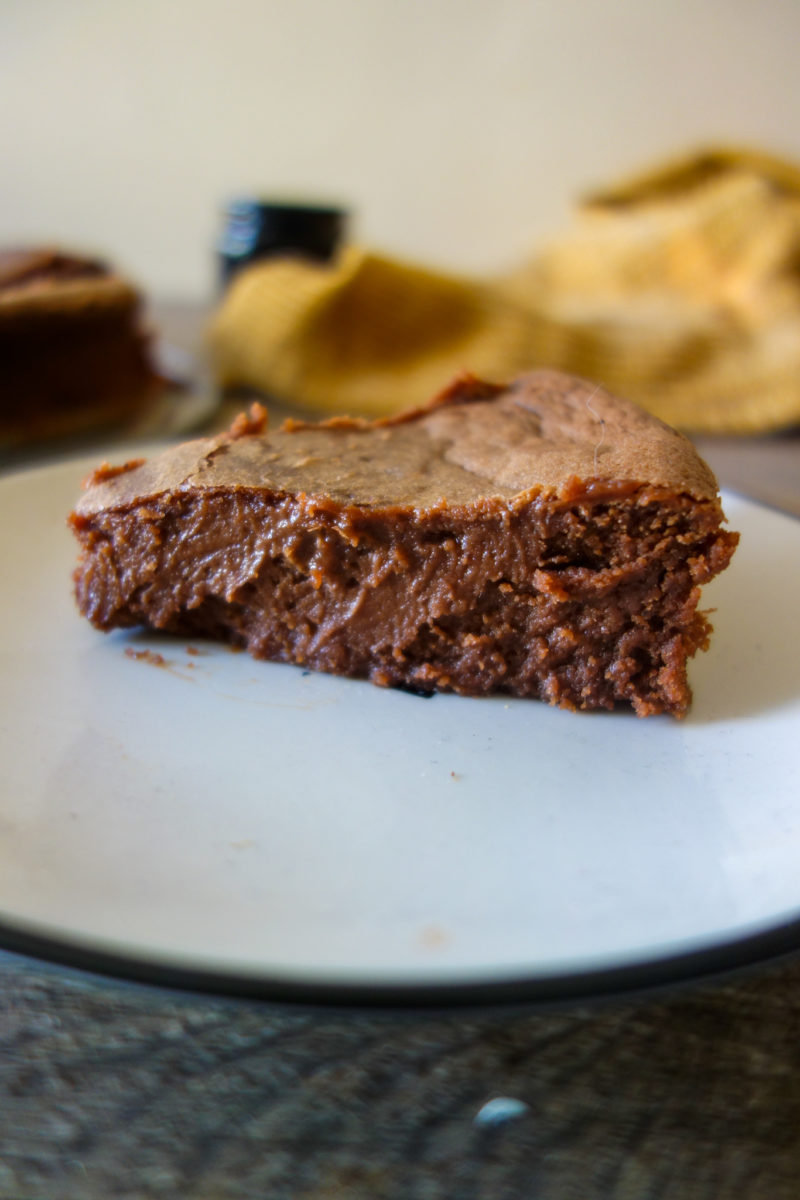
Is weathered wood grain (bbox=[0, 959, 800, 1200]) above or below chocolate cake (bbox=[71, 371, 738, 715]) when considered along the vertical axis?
below

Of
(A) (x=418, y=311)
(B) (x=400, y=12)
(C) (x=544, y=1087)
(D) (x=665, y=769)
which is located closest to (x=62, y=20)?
(B) (x=400, y=12)

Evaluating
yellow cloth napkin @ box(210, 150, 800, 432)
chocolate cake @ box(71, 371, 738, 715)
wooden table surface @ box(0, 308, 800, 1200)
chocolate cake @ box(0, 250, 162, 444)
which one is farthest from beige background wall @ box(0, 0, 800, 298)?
wooden table surface @ box(0, 308, 800, 1200)

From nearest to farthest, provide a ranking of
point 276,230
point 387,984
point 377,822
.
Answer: point 387,984 < point 377,822 < point 276,230

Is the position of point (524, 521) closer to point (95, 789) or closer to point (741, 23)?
point (95, 789)

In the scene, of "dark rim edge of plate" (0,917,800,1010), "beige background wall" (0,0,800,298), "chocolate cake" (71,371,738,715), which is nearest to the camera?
"dark rim edge of plate" (0,917,800,1010)

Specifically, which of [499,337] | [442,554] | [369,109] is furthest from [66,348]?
[369,109]

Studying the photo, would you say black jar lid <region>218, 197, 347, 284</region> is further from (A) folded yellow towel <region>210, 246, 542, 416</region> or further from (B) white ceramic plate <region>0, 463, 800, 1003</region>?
(B) white ceramic plate <region>0, 463, 800, 1003</region>

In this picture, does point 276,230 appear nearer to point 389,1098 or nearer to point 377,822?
point 377,822
